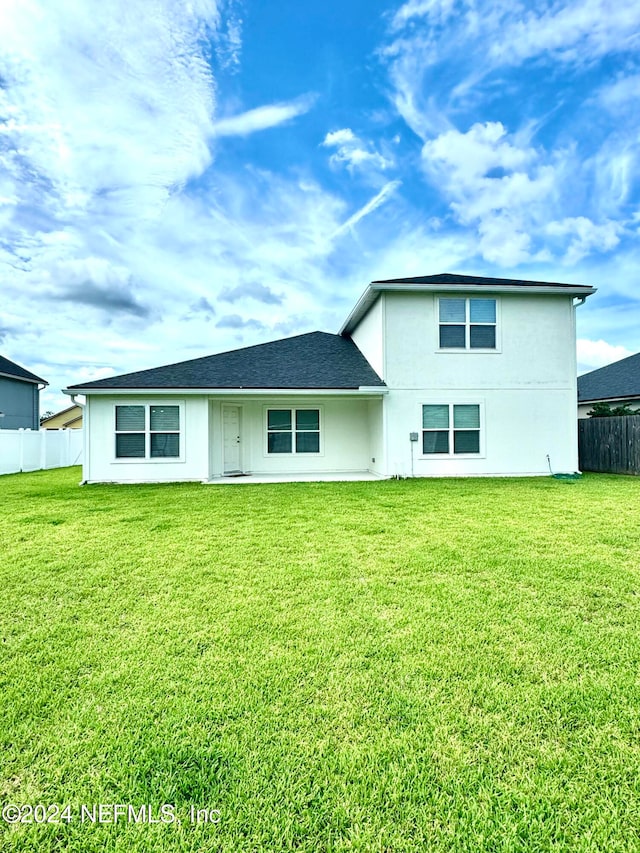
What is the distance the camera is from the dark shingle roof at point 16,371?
21.4 m

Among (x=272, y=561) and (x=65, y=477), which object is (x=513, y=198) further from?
(x=65, y=477)

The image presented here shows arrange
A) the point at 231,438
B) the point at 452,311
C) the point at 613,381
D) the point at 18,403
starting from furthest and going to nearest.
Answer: the point at 18,403 → the point at 613,381 → the point at 231,438 → the point at 452,311

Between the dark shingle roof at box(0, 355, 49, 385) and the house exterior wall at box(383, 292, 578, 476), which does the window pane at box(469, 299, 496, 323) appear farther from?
the dark shingle roof at box(0, 355, 49, 385)

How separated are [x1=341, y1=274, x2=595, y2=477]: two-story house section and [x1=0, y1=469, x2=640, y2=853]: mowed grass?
22.7 ft

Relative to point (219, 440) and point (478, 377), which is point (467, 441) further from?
point (219, 440)

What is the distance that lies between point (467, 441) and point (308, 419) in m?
5.15

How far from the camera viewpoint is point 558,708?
7.52 ft

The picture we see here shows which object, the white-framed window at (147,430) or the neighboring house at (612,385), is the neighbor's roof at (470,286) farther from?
the neighboring house at (612,385)

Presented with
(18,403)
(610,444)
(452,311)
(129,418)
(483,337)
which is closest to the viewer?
(129,418)

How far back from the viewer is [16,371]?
2234 cm

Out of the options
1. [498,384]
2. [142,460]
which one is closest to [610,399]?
[498,384]

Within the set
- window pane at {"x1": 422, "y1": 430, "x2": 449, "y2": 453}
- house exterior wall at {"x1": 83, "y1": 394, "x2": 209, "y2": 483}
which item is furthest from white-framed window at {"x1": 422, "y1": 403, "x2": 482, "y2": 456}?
house exterior wall at {"x1": 83, "y1": 394, "x2": 209, "y2": 483}

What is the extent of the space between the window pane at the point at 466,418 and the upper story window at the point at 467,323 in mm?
1868

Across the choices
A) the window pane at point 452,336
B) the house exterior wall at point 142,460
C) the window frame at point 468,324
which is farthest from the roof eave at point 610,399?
the house exterior wall at point 142,460
